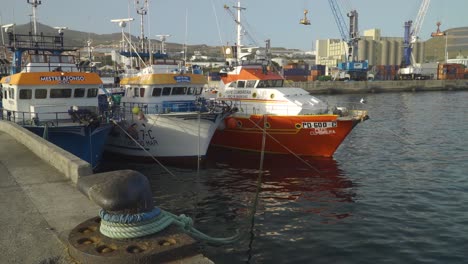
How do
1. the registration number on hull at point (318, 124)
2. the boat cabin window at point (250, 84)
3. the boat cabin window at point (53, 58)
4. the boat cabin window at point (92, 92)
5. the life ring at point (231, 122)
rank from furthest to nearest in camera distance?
the boat cabin window at point (250, 84)
the life ring at point (231, 122)
the registration number on hull at point (318, 124)
the boat cabin window at point (53, 58)
the boat cabin window at point (92, 92)

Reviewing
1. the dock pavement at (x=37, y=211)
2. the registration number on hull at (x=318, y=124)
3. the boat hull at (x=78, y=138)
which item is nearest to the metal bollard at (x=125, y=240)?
the dock pavement at (x=37, y=211)

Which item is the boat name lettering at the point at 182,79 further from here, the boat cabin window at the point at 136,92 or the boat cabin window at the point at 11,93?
the boat cabin window at the point at 11,93

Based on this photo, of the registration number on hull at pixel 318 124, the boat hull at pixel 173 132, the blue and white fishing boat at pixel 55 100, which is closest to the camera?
the blue and white fishing boat at pixel 55 100

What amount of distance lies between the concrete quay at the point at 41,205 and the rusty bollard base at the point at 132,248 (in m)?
0.15

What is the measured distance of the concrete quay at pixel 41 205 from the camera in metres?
5.29

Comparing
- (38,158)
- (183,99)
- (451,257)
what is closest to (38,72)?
(183,99)

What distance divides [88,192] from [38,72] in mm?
16073

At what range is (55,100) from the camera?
760 inches

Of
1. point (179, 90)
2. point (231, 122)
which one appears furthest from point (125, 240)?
point (179, 90)

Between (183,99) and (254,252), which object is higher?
(183,99)

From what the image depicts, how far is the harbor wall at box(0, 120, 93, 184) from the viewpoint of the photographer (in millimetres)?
8250

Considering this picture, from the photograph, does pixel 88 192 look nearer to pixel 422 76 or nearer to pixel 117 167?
pixel 117 167

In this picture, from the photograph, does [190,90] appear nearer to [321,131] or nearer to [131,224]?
[321,131]

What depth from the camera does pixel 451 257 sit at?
1048 centimetres
